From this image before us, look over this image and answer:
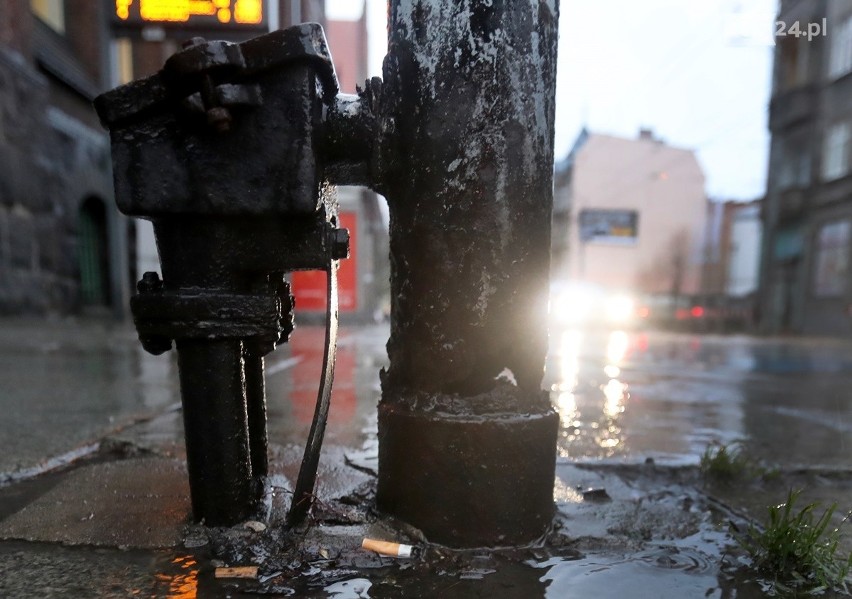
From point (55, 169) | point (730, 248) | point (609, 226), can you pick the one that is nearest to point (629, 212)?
point (609, 226)

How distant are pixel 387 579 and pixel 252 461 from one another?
0.56 m

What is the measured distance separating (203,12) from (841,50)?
63.8ft

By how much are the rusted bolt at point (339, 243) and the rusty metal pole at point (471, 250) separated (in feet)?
0.53

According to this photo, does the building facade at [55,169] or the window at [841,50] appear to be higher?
the window at [841,50]

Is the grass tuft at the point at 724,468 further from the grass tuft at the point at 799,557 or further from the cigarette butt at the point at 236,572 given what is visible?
the cigarette butt at the point at 236,572

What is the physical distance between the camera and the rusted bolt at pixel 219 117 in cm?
115

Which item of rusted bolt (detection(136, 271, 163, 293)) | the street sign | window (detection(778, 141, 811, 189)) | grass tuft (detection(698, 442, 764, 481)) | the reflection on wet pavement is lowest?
the reflection on wet pavement

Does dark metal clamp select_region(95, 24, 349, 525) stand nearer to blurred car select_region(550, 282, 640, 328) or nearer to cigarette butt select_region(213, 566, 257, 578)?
cigarette butt select_region(213, 566, 257, 578)

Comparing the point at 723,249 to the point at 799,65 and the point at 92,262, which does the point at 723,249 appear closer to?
the point at 799,65

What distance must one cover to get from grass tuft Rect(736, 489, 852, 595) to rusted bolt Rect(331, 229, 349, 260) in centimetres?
121

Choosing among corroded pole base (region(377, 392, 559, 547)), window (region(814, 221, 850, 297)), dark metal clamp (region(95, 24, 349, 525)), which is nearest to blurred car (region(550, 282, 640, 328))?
window (region(814, 221, 850, 297))

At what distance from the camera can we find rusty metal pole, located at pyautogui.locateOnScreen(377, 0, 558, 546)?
1.31 metres

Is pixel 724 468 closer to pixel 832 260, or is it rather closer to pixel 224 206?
pixel 224 206

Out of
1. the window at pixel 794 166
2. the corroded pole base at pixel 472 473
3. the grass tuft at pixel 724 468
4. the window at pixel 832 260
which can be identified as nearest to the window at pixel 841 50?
the window at pixel 794 166
